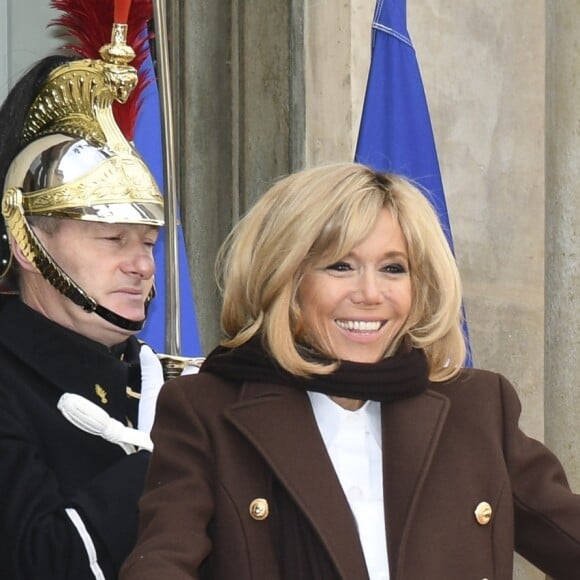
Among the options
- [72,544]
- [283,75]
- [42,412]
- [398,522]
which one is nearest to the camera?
[398,522]

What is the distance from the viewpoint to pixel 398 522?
9.67ft

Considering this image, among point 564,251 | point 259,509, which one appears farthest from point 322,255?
point 564,251

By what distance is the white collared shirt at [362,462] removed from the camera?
2.95 meters

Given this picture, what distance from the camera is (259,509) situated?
2.94 m

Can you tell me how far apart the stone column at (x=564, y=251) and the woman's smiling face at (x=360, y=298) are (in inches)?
96.6

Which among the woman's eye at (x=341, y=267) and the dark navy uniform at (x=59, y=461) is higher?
the woman's eye at (x=341, y=267)

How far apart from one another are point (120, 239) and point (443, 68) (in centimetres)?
207

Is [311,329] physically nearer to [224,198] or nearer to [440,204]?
[440,204]

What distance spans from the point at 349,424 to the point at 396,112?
1.92 metres

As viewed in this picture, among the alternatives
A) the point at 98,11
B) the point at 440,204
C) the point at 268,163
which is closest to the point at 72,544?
the point at 98,11

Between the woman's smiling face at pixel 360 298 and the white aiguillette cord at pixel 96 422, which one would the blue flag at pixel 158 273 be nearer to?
the white aiguillette cord at pixel 96 422

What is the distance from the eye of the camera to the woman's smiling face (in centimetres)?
307

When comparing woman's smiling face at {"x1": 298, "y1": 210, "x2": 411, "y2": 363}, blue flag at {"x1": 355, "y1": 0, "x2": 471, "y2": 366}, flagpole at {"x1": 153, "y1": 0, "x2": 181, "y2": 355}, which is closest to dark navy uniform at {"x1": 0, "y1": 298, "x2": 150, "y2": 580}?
flagpole at {"x1": 153, "y1": 0, "x2": 181, "y2": 355}

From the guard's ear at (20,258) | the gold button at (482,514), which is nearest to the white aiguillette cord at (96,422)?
the guard's ear at (20,258)
